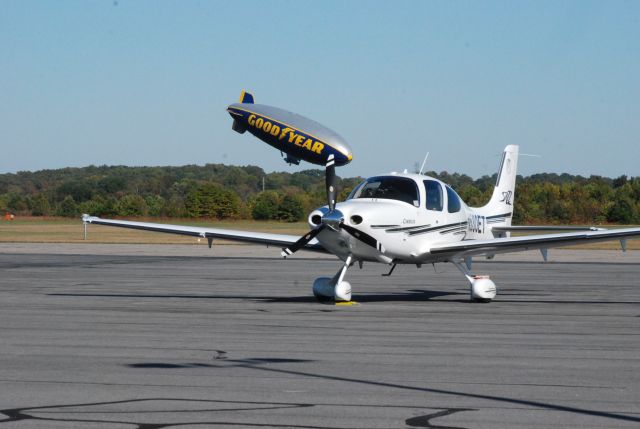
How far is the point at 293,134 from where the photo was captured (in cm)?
4753

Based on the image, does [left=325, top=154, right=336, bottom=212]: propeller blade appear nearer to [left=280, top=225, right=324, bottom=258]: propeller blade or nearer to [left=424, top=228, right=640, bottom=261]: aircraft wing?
[left=280, top=225, right=324, bottom=258]: propeller blade

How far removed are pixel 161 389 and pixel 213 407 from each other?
986 millimetres

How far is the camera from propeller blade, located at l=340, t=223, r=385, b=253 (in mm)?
18141

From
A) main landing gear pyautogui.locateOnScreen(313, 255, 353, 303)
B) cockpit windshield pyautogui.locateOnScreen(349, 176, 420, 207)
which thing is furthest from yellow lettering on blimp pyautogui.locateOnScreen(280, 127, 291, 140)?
main landing gear pyautogui.locateOnScreen(313, 255, 353, 303)

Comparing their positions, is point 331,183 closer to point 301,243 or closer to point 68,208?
point 301,243

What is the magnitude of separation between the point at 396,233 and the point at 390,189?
0.97m

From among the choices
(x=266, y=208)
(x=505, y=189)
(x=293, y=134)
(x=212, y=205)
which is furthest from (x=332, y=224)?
(x=212, y=205)

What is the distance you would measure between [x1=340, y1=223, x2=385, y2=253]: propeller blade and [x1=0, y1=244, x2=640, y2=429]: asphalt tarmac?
1.09 meters

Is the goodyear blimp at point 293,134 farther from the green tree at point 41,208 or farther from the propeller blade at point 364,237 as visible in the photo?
the green tree at point 41,208

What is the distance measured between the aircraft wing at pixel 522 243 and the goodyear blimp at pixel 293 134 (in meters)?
26.2

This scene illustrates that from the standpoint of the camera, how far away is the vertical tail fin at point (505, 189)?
25.1m

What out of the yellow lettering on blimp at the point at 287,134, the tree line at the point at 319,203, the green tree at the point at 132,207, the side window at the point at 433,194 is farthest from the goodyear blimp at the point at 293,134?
the green tree at the point at 132,207

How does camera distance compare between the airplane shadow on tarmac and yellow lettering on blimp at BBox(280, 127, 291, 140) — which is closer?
the airplane shadow on tarmac

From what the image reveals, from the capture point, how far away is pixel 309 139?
4716cm
